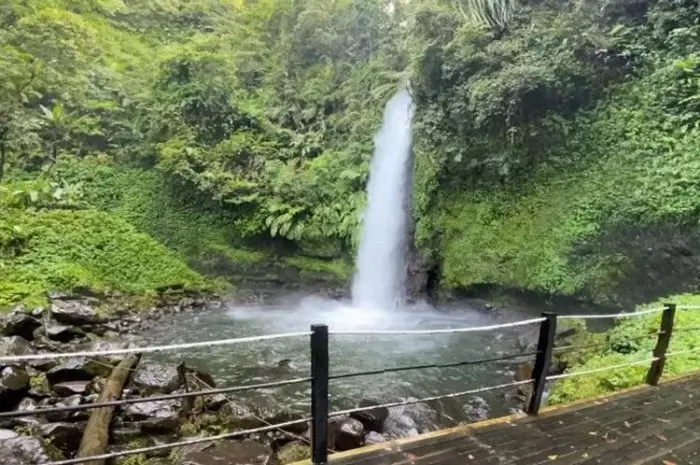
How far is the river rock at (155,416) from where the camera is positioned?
5.13 meters

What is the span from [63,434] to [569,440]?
14.7ft

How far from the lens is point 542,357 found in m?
3.81

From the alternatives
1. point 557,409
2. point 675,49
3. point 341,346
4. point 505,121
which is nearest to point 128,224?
point 341,346

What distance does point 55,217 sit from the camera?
1360cm

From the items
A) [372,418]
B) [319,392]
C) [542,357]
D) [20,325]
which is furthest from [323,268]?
[319,392]

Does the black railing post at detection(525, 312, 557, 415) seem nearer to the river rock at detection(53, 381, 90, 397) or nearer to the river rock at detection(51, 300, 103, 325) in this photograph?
the river rock at detection(53, 381, 90, 397)

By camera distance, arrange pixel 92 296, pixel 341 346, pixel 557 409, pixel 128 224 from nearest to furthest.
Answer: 1. pixel 557 409
2. pixel 341 346
3. pixel 92 296
4. pixel 128 224

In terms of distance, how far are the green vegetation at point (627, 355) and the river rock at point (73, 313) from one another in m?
9.01

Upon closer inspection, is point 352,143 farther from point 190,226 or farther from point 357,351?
point 357,351

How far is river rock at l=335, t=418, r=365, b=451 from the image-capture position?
4938mm

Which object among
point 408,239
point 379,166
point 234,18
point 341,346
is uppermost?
point 234,18

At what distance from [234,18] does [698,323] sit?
22293mm

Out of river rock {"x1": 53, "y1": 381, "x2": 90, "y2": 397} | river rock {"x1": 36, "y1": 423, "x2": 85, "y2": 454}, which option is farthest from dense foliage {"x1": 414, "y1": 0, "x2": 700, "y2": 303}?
river rock {"x1": 36, "y1": 423, "x2": 85, "y2": 454}

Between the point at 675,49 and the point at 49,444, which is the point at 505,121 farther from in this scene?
the point at 49,444
